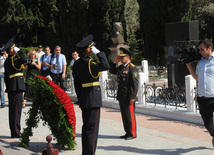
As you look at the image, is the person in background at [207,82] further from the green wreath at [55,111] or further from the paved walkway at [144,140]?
the green wreath at [55,111]

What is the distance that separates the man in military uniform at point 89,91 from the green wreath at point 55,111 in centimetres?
51

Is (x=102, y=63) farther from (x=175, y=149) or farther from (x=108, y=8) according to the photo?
(x=108, y=8)

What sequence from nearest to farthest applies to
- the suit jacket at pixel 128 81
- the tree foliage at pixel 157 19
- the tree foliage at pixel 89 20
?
the suit jacket at pixel 128 81
the tree foliage at pixel 157 19
the tree foliage at pixel 89 20

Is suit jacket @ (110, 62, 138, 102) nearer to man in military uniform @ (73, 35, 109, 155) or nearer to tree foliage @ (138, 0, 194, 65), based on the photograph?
man in military uniform @ (73, 35, 109, 155)

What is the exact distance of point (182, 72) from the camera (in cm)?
1166

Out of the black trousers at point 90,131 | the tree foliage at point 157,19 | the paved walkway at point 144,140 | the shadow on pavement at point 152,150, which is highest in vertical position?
the tree foliage at point 157,19

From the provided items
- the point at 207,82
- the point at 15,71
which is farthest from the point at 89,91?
the point at 15,71

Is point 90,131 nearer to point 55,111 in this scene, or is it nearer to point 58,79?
point 55,111

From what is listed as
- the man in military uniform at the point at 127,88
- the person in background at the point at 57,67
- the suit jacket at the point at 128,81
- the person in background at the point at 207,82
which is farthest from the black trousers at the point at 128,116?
the person in background at the point at 57,67

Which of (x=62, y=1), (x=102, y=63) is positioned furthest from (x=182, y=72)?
(x=62, y=1)

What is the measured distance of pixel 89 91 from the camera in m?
5.95

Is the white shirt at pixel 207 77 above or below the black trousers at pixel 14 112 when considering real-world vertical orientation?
above

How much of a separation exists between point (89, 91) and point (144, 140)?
6.78 ft

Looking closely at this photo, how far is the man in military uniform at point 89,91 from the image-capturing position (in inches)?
229
